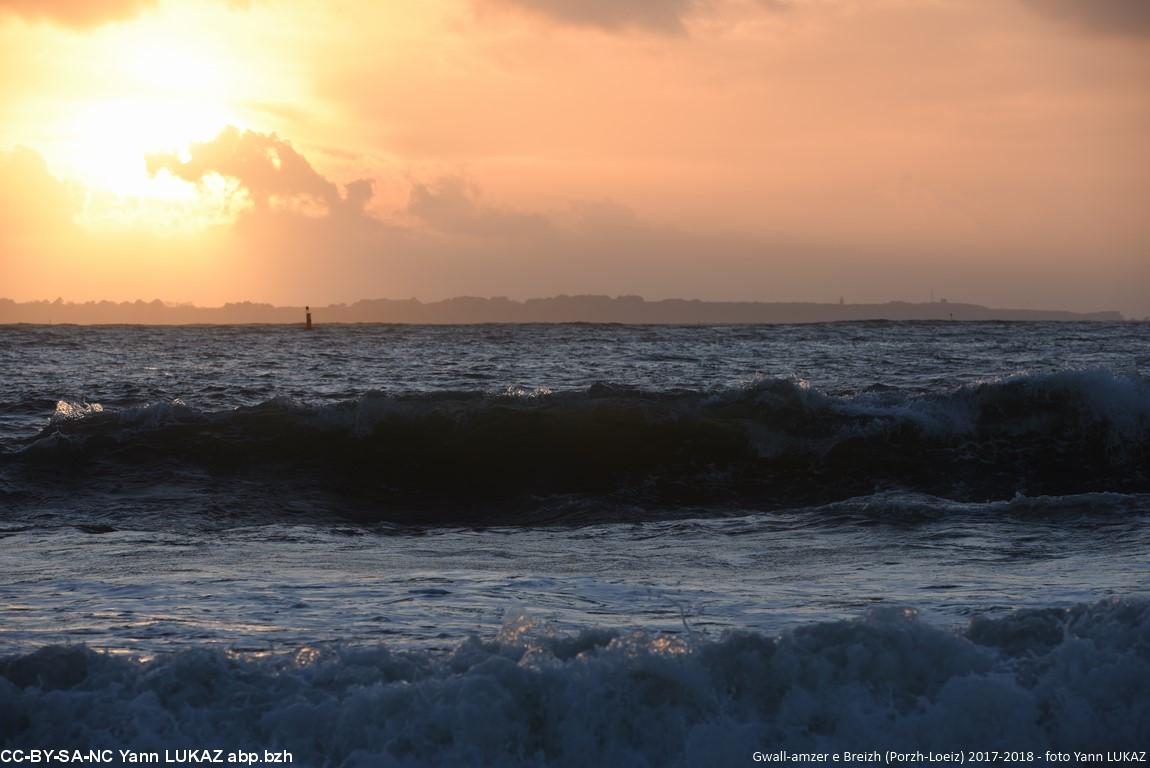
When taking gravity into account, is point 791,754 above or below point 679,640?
below

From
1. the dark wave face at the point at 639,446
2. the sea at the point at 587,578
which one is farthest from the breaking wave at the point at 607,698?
the dark wave face at the point at 639,446

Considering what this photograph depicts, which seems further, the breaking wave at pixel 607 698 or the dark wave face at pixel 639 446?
the dark wave face at pixel 639 446

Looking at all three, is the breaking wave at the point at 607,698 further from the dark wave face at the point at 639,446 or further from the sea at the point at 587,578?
the dark wave face at the point at 639,446

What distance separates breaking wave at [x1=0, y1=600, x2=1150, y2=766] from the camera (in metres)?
5.02

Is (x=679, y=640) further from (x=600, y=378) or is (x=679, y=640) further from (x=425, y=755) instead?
(x=600, y=378)

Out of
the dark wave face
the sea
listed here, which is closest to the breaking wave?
the sea

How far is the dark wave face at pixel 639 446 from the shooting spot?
1369 centimetres

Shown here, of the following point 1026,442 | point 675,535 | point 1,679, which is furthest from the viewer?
point 1026,442

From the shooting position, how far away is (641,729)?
5117 millimetres

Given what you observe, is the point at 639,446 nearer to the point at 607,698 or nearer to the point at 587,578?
the point at 587,578

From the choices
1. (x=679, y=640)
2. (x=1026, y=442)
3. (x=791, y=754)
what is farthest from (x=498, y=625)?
(x=1026, y=442)

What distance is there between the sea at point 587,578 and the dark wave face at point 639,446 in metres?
0.06

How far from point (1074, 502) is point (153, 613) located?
8.58m

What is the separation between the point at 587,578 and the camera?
8.05 m
